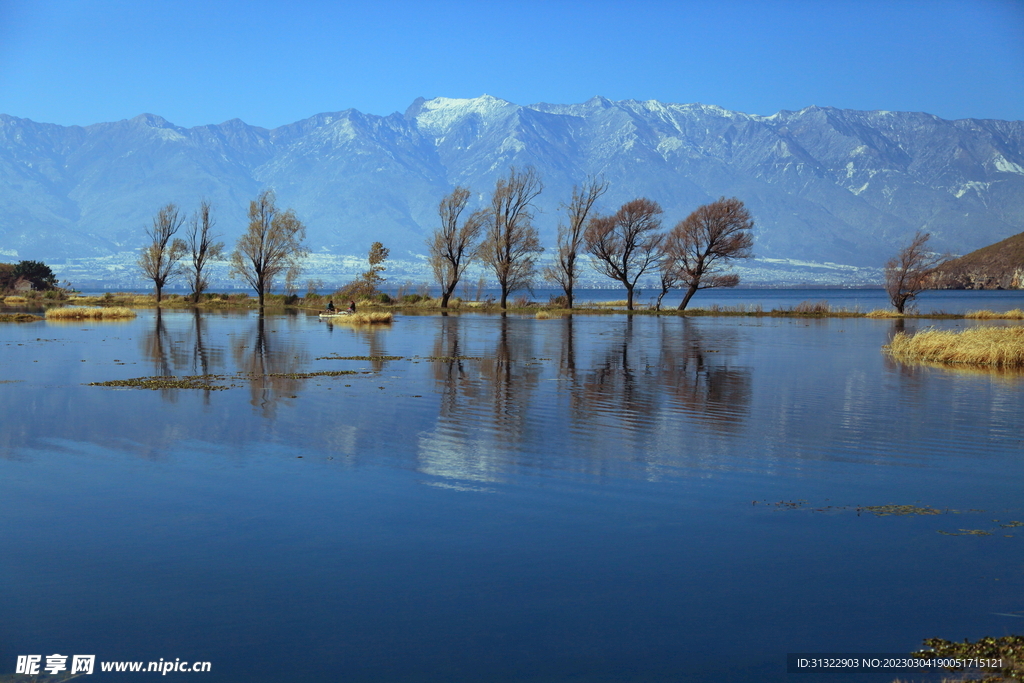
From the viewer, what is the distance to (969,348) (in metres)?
31.4

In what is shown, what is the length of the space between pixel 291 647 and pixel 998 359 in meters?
30.6

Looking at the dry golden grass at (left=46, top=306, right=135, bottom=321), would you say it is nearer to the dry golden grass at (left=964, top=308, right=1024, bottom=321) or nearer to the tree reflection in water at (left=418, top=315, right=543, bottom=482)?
the tree reflection in water at (left=418, top=315, right=543, bottom=482)

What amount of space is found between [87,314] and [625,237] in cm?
4633

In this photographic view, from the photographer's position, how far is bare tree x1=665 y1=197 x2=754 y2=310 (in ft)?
253

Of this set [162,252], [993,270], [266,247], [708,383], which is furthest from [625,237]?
[993,270]

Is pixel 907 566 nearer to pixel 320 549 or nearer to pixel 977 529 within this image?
pixel 977 529

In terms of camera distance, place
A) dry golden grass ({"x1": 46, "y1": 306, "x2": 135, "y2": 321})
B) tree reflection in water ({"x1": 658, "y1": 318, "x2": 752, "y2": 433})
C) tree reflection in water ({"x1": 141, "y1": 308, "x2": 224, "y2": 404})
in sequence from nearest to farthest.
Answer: tree reflection in water ({"x1": 658, "y1": 318, "x2": 752, "y2": 433}) < tree reflection in water ({"x1": 141, "y1": 308, "x2": 224, "y2": 404}) < dry golden grass ({"x1": 46, "y1": 306, "x2": 135, "y2": 321})

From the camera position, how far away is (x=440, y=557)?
29.2 ft

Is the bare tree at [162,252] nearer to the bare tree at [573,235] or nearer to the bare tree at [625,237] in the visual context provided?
the bare tree at [573,235]

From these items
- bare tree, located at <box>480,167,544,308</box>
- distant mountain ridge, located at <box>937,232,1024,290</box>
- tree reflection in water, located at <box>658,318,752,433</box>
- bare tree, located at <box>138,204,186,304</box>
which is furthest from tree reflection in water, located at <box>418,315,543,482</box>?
distant mountain ridge, located at <box>937,232,1024,290</box>

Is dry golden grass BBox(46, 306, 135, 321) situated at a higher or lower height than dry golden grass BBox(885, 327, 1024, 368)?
higher

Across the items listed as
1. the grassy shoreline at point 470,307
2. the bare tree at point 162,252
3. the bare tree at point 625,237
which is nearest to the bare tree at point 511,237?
the grassy shoreline at point 470,307

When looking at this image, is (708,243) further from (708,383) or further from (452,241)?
(708,383)

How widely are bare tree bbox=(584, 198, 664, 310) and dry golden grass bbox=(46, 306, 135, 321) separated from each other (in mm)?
40710
